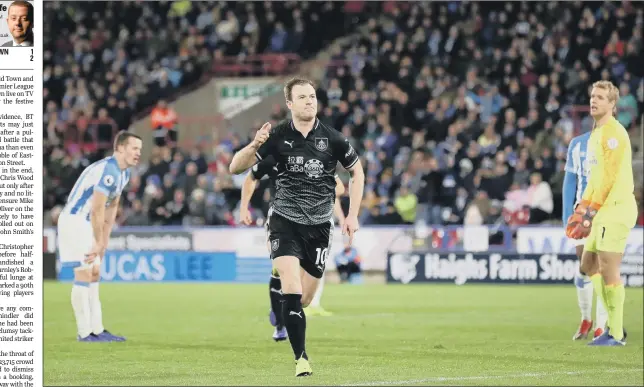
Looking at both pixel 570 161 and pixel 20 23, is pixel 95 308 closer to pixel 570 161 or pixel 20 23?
pixel 570 161

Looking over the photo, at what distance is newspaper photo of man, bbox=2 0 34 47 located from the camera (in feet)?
20.2

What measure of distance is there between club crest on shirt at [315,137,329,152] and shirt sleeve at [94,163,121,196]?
3.69 meters

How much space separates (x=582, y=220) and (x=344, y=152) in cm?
313

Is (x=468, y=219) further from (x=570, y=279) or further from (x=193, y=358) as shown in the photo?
(x=193, y=358)

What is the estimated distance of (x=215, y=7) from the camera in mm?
33656

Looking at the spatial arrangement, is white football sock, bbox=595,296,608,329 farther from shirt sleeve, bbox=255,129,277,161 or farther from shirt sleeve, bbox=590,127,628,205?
shirt sleeve, bbox=255,129,277,161

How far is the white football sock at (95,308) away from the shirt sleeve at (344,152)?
448 centimetres

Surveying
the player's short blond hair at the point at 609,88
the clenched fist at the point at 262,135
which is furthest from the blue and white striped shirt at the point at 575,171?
the clenched fist at the point at 262,135

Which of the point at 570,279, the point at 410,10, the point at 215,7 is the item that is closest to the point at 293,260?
the point at 570,279

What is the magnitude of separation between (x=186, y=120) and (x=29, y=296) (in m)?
26.9

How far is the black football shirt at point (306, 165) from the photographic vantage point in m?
9.59

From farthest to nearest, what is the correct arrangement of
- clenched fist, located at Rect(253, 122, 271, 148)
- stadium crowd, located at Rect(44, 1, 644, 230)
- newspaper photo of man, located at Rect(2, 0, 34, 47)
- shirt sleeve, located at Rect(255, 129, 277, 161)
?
1. stadium crowd, located at Rect(44, 1, 644, 230)
2. shirt sleeve, located at Rect(255, 129, 277, 161)
3. clenched fist, located at Rect(253, 122, 271, 148)
4. newspaper photo of man, located at Rect(2, 0, 34, 47)

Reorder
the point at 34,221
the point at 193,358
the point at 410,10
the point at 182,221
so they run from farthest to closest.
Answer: the point at 410,10, the point at 182,221, the point at 193,358, the point at 34,221

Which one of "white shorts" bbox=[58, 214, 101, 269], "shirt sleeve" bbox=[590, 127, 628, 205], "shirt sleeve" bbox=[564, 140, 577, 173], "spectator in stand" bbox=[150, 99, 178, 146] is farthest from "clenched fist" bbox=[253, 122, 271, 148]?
"spectator in stand" bbox=[150, 99, 178, 146]
